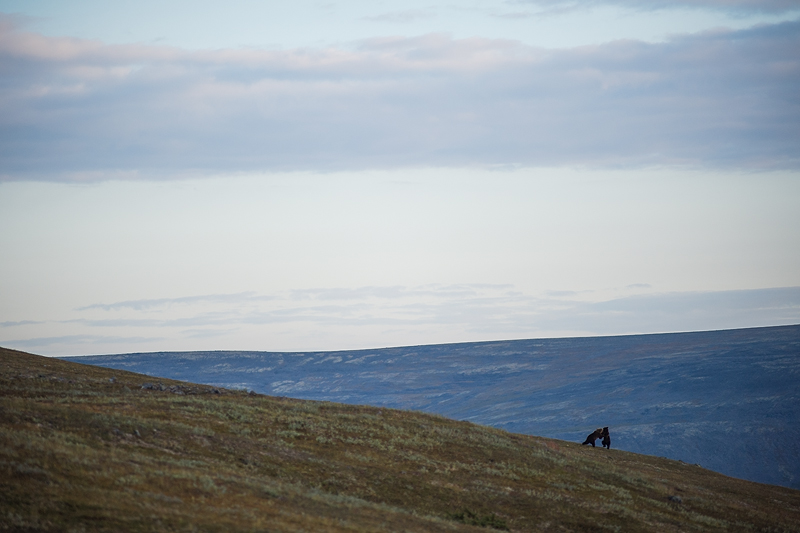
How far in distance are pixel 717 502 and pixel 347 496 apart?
26.5 m

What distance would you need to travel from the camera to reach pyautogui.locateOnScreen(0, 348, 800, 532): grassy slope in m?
21.0

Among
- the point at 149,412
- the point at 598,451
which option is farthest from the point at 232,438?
the point at 598,451

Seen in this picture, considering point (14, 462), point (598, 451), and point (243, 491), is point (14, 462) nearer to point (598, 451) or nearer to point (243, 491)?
point (243, 491)

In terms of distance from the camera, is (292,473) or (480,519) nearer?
(480,519)

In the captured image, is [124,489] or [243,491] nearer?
[124,489]

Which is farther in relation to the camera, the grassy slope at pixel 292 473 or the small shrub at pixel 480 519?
the small shrub at pixel 480 519

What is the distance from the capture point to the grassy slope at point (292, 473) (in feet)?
68.7

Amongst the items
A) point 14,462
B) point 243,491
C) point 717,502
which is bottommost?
point 717,502

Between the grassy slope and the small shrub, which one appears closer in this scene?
the grassy slope

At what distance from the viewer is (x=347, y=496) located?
2875 centimetres

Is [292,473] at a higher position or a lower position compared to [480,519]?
higher

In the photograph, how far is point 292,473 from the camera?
102ft

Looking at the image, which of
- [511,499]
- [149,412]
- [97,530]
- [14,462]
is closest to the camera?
[97,530]

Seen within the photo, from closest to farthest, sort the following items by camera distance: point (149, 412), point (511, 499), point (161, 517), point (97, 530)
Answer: point (97, 530), point (161, 517), point (511, 499), point (149, 412)
